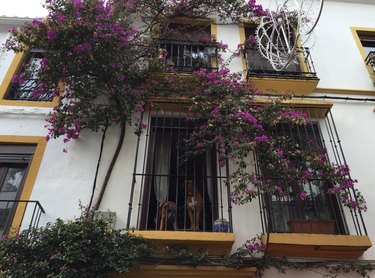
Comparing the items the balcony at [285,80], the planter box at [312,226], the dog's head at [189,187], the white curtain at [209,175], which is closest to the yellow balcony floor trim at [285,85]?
the balcony at [285,80]

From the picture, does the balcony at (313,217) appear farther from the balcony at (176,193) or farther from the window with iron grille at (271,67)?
the window with iron grille at (271,67)

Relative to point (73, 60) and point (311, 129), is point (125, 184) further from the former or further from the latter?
point (311, 129)

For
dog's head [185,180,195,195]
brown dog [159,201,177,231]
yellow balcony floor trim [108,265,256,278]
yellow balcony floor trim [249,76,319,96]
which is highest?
yellow balcony floor trim [249,76,319,96]

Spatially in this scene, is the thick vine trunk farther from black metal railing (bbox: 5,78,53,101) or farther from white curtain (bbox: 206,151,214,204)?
black metal railing (bbox: 5,78,53,101)

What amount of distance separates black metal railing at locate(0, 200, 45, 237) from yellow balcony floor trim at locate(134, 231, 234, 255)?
1.51 metres

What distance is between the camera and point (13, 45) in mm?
5738

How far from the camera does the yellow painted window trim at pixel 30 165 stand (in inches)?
192

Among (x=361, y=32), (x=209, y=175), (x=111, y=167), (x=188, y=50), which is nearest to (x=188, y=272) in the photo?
(x=209, y=175)

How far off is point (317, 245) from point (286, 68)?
12.4 feet

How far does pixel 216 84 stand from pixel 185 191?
179cm

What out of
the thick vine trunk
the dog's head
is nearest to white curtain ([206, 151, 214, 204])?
the dog's head

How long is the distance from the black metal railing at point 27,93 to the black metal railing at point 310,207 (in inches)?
155

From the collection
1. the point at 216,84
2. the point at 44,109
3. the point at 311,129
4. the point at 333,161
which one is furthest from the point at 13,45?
the point at 333,161

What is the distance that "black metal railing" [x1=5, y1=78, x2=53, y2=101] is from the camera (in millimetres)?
6266
